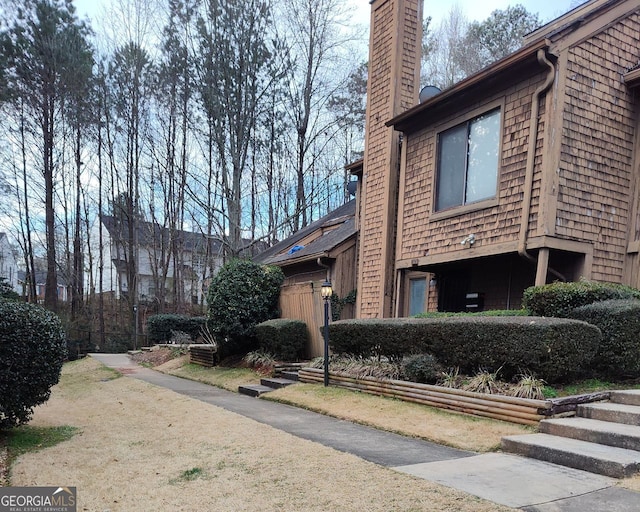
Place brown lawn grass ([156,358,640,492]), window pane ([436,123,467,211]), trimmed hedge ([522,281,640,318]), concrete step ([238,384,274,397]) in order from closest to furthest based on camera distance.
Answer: brown lawn grass ([156,358,640,492]), trimmed hedge ([522,281,640,318]), window pane ([436,123,467,211]), concrete step ([238,384,274,397])

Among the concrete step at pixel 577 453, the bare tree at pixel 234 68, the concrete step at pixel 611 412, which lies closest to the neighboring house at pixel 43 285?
the bare tree at pixel 234 68

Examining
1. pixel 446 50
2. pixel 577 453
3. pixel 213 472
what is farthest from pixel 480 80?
pixel 446 50

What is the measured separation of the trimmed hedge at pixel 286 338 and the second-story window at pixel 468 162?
465 centimetres

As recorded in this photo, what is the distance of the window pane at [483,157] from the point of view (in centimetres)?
846

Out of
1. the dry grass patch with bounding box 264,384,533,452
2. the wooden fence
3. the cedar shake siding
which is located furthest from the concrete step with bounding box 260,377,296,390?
the cedar shake siding

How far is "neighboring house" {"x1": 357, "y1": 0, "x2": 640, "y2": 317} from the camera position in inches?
296

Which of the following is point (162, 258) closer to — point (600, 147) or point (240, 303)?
point (240, 303)

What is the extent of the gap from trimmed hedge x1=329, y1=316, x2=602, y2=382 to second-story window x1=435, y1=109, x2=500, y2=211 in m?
2.67

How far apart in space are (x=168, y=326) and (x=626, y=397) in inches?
789

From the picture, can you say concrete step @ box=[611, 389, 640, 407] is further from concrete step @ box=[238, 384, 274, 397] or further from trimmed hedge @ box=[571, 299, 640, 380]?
concrete step @ box=[238, 384, 274, 397]

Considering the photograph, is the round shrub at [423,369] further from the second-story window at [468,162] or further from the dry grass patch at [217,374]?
the dry grass patch at [217,374]

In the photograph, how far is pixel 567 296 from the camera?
22.7 ft

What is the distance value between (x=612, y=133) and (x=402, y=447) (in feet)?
21.7

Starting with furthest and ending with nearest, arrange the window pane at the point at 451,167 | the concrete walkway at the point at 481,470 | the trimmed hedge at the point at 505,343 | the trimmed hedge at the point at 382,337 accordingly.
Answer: the window pane at the point at 451,167, the trimmed hedge at the point at 382,337, the trimmed hedge at the point at 505,343, the concrete walkway at the point at 481,470
